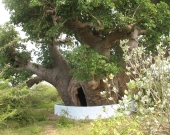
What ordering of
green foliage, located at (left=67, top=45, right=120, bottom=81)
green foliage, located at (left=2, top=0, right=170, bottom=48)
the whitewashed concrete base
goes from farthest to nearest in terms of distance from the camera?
the whitewashed concrete base, green foliage, located at (left=67, top=45, right=120, bottom=81), green foliage, located at (left=2, top=0, right=170, bottom=48)

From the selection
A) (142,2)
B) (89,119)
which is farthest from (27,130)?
(142,2)

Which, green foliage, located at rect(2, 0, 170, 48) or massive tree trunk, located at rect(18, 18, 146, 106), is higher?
green foliage, located at rect(2, 0, 170, 48)

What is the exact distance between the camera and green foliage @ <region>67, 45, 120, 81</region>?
6938 millimetres

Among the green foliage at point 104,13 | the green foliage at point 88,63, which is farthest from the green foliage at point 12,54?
the green foliage at point 88,63

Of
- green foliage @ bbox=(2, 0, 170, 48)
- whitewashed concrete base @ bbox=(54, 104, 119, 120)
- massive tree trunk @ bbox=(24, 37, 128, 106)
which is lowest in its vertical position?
whitewashed concrete base @ bbox=(54, 104, 119, 120)

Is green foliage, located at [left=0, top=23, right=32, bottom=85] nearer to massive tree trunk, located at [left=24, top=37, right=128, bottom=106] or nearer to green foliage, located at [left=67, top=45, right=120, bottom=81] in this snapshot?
massive tree trunk, located at [left=24, top=37, right=128, bottom=106]

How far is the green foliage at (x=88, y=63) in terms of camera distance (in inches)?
273

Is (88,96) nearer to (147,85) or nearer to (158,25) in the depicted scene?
(158,25)

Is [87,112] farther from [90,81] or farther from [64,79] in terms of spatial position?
[64,79]

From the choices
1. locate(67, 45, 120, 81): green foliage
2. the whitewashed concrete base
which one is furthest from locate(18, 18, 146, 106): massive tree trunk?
locate(67, 45, 120, 81): green foliage

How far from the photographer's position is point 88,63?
7004 millimetres

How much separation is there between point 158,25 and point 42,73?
16.8ft

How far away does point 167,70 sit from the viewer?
3.99 m

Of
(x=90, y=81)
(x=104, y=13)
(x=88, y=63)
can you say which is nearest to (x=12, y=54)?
(x=90, y=81)
